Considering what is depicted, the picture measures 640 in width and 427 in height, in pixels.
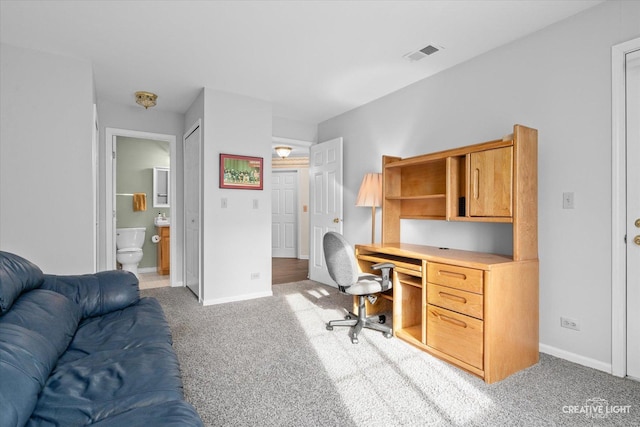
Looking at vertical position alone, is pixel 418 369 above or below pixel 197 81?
below

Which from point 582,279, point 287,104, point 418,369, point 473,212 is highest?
point 287,104

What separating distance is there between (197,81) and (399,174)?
2.44m

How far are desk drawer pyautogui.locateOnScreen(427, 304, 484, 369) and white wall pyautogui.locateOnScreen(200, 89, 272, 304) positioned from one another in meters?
2.30

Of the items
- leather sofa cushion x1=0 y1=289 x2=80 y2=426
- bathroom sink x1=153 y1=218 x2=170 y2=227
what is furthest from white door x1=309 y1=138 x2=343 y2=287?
leather sofa cushion x1=0 y1=289 x2=80 y2=426

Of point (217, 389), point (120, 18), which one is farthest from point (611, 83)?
point (120, 18)

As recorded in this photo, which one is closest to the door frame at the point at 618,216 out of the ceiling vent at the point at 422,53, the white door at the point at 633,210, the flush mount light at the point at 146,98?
the white door at the point at 633,210

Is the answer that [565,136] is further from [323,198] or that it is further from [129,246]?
[129,246]

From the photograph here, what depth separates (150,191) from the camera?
Result: 19.5 feet

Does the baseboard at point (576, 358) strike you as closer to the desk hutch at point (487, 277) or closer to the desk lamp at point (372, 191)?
the desk hutch at point (487, 277)

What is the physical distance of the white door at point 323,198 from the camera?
4.65 meters

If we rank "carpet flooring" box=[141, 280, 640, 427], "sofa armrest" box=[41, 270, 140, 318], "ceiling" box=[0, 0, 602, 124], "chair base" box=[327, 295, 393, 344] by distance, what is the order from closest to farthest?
"carpet flooring" box=[141, 280, 640, 427]
"sofa armrest" box=[41, 270, 140, 318]
"ceiling" box=[0, 0, 602, 124]
"chair base" box=[327, 295, 393, 344]

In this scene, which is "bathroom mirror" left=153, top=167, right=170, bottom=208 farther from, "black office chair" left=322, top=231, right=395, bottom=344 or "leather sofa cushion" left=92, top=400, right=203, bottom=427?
"leather sofa cushion" left=92, top=400, right=203, bottom=427

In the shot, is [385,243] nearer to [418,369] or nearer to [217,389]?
[418,369]

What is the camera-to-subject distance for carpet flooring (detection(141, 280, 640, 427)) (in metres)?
1.74
